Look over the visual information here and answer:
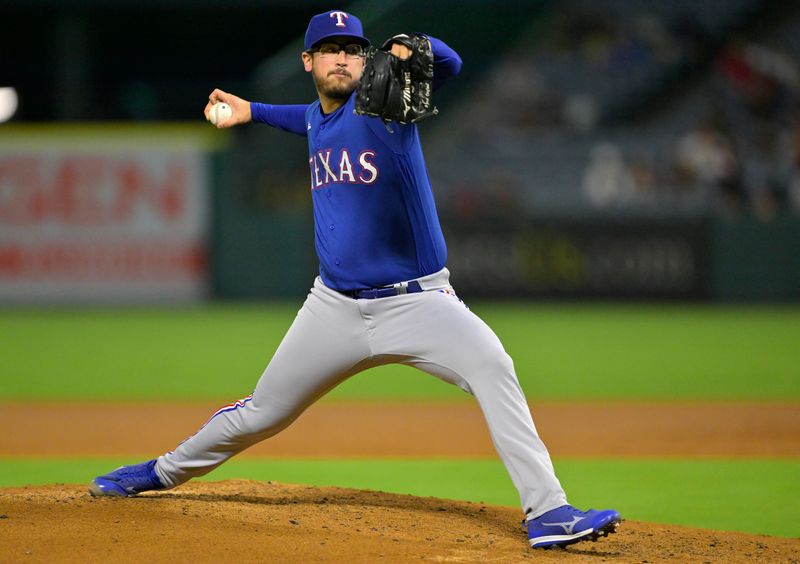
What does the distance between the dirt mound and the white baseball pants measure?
29cm

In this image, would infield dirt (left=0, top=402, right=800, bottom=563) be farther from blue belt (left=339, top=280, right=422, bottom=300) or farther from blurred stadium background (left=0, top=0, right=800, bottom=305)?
blurred stadium background (left=0, top=0, right=800, bottom=305)

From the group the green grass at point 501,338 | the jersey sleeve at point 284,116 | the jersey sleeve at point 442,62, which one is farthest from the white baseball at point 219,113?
the green grass at point 501,338

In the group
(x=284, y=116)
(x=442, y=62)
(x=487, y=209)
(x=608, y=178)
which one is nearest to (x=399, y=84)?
(x=442, y=62)

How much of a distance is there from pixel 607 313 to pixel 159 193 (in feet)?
22.5

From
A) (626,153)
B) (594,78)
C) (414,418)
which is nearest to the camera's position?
(414,418)

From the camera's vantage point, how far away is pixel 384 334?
14.1ft

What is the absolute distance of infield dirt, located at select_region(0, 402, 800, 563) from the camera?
12.9ft

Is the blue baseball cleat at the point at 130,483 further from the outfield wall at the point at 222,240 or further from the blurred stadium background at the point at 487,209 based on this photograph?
the outfield wall at the point at 222,240

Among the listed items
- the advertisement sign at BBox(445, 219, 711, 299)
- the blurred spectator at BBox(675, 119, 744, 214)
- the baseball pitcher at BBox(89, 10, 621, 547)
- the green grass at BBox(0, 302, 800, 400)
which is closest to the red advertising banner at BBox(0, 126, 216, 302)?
the green grass at BBox(0, 302, 800, 400)

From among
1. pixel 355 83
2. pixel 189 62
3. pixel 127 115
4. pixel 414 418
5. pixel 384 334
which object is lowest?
pixel 414 418

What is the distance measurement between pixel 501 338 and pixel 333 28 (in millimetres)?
8812

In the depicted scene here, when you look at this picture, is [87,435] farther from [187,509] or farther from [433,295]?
[433,295]

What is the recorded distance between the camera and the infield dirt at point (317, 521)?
394 centimetres

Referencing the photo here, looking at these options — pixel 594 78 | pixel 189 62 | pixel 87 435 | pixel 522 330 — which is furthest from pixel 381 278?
pixel 189 62
